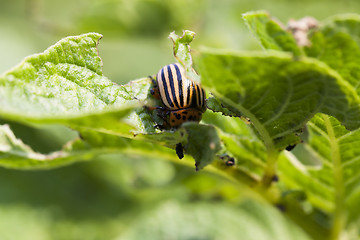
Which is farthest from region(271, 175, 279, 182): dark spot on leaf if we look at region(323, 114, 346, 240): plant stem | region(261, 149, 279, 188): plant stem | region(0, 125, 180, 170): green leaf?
region(0, 125, 180, 170): green leaf

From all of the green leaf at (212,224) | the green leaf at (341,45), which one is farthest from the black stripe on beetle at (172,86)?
the green leaf at (212,224)

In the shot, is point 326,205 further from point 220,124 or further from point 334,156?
point 220,124

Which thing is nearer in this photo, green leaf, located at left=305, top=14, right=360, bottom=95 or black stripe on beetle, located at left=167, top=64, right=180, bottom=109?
green leaf, located at left=305, top=14, right=360, bottom=95

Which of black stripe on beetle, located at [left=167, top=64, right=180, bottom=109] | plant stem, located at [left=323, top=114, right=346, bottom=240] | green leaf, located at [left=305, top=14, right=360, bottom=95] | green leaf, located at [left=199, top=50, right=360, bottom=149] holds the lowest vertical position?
plant stem, located at [left=323, top=114, right=346, bottom=240]

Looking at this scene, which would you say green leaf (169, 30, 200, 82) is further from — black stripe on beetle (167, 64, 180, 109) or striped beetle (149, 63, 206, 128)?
black stripe on beetle (167, 64, 180, 109)

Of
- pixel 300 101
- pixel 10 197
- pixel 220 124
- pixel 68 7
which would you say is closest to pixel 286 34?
pixel 300 101

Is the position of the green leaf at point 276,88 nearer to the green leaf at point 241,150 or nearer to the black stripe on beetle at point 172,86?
the green leaf at point 241,150


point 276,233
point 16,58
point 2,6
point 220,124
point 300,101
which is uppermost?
point 2,6
